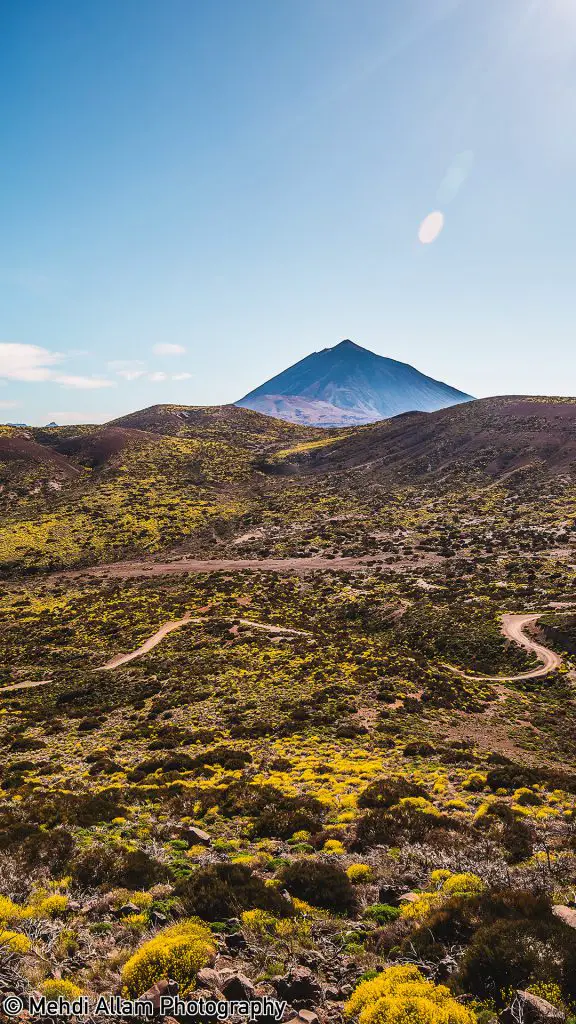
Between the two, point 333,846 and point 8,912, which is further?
point 333,846

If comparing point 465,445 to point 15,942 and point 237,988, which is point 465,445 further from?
point 15,942

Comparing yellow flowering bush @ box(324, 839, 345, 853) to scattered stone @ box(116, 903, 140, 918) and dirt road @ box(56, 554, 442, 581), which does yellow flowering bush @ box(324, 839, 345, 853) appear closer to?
scattered stone @ box(116, 903, 140, 918)

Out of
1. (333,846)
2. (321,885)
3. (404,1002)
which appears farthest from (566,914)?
(333,846)

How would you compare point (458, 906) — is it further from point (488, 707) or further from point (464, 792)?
point (488, 707)

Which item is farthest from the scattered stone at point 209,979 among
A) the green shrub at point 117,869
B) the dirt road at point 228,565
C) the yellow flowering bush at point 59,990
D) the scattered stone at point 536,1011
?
the dirt road at point 228,565

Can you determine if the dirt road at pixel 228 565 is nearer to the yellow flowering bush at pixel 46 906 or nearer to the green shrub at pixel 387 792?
the green shrub at pixel 387 792

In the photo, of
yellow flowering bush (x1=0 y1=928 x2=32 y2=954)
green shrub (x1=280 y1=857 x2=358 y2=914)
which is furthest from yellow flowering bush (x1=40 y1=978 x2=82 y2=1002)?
green shrub (x1=280 y1=857 x2=358 y2=914)
